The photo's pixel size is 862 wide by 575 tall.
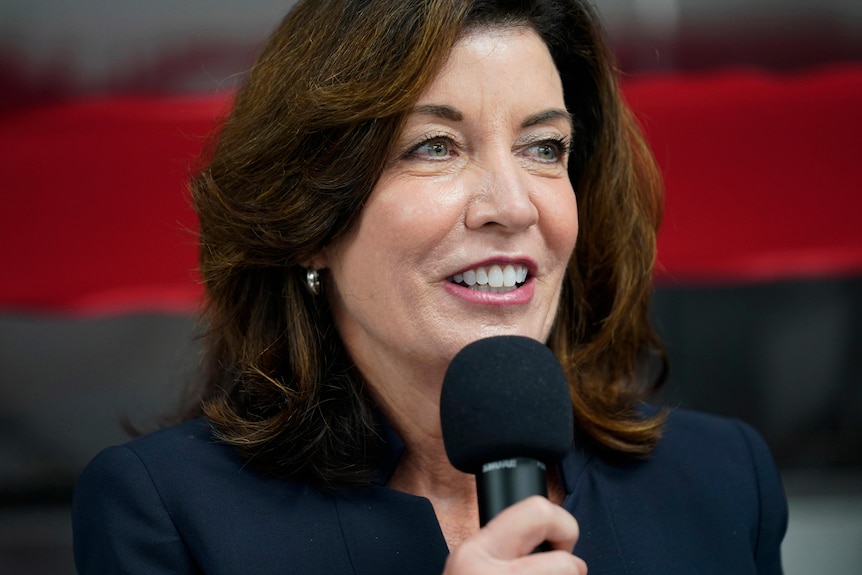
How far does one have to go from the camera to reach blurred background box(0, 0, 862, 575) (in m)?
2.51

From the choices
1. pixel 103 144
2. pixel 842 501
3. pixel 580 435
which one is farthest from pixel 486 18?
pixel 842 501

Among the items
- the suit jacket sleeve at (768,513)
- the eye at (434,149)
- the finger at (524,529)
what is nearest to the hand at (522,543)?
the finger at (524,529)

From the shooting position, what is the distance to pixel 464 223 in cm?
169

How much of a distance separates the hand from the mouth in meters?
0.56

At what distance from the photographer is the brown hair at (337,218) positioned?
5.75ft

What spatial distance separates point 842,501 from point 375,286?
1.54 metres

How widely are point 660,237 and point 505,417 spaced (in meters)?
1.58

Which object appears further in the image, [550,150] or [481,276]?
[550,150]

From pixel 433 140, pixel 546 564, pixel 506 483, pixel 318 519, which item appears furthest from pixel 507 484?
pixel 433 140

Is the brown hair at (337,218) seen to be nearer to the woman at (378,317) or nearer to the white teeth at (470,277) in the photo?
the woman at (378,317)

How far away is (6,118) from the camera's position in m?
2.55

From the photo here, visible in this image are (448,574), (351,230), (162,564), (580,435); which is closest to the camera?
(448,574)

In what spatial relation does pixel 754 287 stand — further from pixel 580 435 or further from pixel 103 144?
pixel 103 144

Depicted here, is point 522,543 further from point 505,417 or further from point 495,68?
point 495,68
